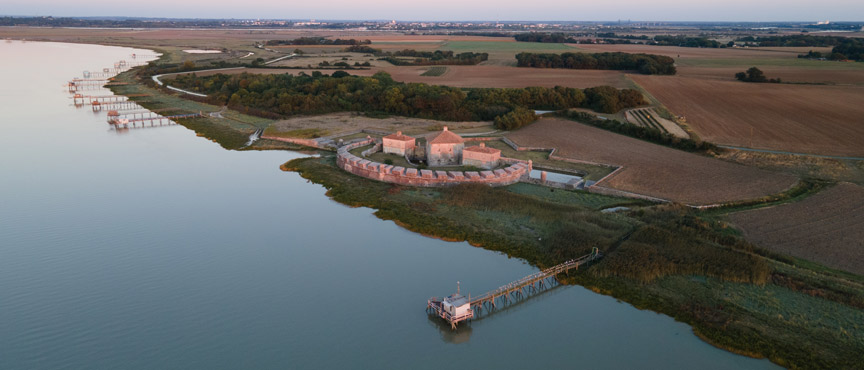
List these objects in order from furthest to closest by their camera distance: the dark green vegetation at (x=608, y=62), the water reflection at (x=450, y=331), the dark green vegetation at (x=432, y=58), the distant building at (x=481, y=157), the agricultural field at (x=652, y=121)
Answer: the dark green vegetation at (x=432, y=58) < the dark green vegetation at (x=608, y=62) < the agricultural field at (x=652, y=121) < the distant building at (x=481, y=157) < the water reflection at (x=450, y=331)

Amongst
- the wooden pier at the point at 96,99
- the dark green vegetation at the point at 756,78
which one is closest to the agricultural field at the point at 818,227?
the dark green vegetation at the point at 756,78

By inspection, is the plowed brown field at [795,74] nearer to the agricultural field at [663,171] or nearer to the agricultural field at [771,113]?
the agricultural field at [771,113]

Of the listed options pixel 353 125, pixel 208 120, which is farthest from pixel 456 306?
pixel 208 120

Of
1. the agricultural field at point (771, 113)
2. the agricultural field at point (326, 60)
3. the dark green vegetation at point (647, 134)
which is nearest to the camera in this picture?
the dark green vegetation at point (647, 134)

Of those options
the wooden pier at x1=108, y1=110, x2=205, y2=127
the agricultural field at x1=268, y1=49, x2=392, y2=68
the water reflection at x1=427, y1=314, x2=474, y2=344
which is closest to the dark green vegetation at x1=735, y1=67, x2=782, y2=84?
the agricultural field at x1=268, y1=49, x2=392, y2=68

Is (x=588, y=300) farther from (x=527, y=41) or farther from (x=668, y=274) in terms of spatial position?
(x=527, y=41)

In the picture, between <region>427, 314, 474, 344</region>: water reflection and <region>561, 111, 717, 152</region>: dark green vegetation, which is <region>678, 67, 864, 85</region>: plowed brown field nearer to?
<region>561, 111, 717, 152</region>: dark green vegetation

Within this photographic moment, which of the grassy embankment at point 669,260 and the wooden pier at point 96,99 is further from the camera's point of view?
the wooden pier at point 96,99
